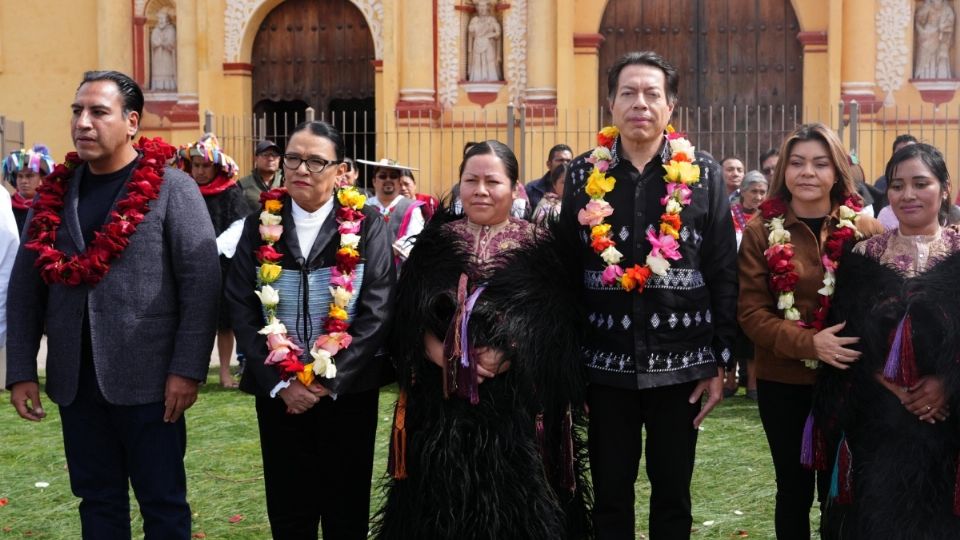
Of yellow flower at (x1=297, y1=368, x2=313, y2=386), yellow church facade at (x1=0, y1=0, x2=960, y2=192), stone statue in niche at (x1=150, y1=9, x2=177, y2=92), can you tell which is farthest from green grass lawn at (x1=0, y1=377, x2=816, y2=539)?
stone statue in niche at (x1=150, y1=9, x2=177, y2=92)

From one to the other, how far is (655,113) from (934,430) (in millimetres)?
1545

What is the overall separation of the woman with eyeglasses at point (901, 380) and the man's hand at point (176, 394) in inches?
95.6

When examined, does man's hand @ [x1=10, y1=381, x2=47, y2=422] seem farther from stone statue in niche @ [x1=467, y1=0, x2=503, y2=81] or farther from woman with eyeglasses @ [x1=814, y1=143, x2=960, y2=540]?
stone statue in niche @ [x1=467, y1=0, x2=503, y2=81]

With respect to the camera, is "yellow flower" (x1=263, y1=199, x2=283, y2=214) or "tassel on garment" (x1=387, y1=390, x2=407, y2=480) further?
"yellow flower" (x1=263, y1=199, x2=283, y2=214)

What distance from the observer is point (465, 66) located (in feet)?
57.8

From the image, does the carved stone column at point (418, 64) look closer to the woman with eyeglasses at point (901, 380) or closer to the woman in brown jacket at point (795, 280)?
the woman in brown jacket at point (795, 280)

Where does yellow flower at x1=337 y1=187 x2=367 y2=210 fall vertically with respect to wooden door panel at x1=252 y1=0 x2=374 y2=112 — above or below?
below

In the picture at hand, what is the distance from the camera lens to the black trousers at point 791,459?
479 cm

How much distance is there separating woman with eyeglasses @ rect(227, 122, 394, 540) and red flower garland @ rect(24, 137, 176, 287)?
1.47 feet

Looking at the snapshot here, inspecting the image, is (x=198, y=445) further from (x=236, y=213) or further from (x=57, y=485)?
(x=236, y=213)

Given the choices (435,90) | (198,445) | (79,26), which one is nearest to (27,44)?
(79,26)

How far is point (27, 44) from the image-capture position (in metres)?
18.9

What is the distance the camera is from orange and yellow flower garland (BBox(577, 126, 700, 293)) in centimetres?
456

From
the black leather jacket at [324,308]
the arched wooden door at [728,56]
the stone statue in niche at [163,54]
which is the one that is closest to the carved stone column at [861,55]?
the arched wooden door at [728,56]
